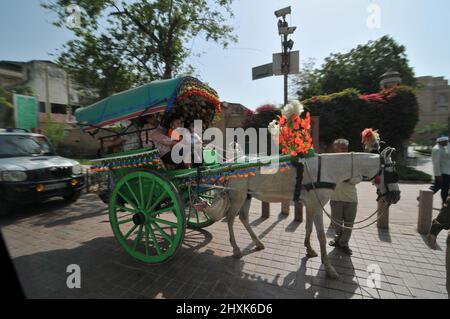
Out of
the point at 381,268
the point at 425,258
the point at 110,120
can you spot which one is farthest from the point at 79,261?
the point at 425,258

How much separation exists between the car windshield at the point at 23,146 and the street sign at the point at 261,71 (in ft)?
20.1

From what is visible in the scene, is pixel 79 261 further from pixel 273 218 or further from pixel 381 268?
pixel 381 268

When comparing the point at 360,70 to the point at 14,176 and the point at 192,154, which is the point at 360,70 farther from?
the point at 14,176

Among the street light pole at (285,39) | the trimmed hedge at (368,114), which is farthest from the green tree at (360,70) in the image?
the street light pole at (285,39)

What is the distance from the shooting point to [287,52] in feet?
19.1

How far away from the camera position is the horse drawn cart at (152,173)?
294 cm

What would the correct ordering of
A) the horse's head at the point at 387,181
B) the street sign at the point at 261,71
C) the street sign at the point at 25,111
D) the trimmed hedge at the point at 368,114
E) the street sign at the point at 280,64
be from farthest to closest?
the trimmed hedge at the point at 368,114, the street sign at the point at 25,111, the street sign at the point at 261,71, the street sign at the point at 280,64, the horse's head at the point at 387,181

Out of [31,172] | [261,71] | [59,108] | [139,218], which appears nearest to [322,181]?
[139,218]

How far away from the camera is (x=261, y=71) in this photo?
6.17 m

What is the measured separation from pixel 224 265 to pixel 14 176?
489cm

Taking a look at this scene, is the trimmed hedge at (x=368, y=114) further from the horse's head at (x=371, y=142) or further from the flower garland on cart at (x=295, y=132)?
the flower garland on cart at (x=295, y=132)

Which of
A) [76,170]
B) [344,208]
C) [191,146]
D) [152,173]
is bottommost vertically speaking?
[344,208]

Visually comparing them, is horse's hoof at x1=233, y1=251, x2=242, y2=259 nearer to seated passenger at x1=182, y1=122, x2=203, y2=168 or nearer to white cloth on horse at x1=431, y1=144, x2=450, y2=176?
seated passenger at x1=182, y1=122, x2=203, y2=168
